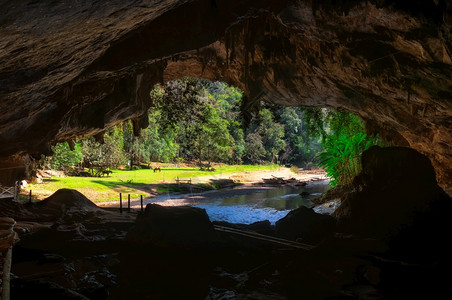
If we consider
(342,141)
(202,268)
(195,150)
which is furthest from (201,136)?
(202,268)

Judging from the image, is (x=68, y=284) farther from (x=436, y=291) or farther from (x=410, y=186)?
(x=410, y=186)

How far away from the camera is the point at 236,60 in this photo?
10.6m

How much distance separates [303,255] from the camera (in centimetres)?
679

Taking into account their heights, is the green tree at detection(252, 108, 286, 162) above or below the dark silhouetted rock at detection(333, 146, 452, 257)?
above

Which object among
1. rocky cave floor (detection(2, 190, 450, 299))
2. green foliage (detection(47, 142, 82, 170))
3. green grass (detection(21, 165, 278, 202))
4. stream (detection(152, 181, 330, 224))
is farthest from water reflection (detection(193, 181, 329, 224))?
green foliage (detection(47, 142, 82, 170))

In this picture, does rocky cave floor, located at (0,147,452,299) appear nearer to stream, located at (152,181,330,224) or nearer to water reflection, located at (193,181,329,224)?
water reflection, located at (193,181,329,224)

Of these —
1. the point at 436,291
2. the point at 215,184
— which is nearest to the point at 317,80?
the point at 436,291

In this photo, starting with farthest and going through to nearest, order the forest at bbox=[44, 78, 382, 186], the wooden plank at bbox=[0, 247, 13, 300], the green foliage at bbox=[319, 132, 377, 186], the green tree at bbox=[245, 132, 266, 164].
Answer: the green tree at bbox=[245, 132, 266, 164] → the forest at bbox=[44, 78, 382, 186] → the green foliage at bbox=[319, 132, 377, 186] → the wooden plank at bbox=[0, 247, 13, 300]

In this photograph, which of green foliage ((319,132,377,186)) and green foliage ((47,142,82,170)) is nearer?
green foliage ((319,132,377,186))

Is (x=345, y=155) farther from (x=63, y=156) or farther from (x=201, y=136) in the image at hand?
(x=63, y=156)

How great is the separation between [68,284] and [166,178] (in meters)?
23.5

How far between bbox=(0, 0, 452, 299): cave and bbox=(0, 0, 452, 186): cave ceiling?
1.2 inches

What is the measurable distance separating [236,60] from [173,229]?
236 inches

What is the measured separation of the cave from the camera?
422 centimetres
